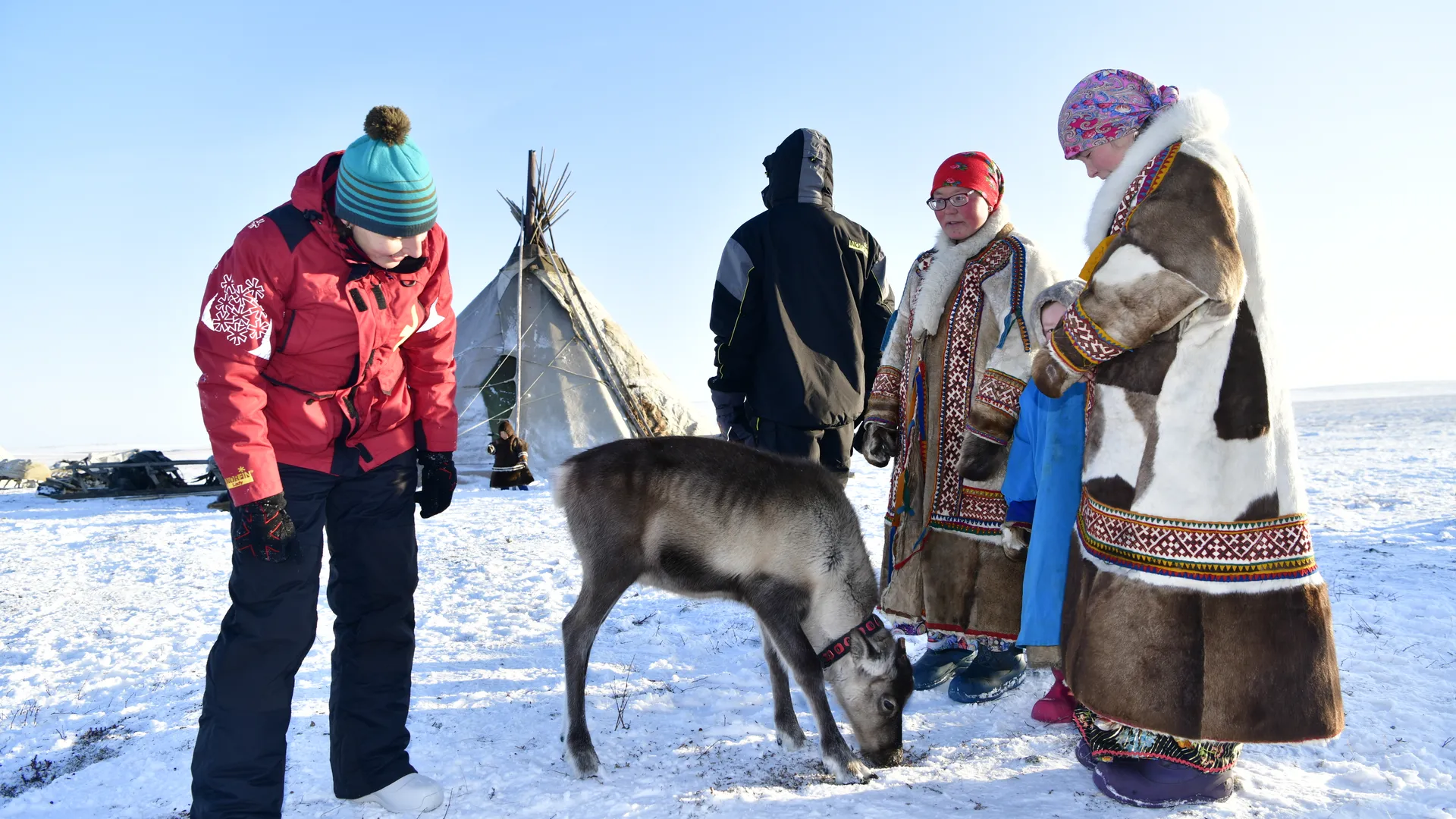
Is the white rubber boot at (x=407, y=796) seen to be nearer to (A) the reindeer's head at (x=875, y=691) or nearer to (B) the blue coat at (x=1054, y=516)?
(A) the reindeer's head at (x=875, y=691)

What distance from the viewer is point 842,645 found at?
11.5 ft

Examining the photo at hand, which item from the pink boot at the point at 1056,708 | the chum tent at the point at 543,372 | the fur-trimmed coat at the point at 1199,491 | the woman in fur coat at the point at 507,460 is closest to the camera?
the fur-trimmed coat at the point at 1199,491

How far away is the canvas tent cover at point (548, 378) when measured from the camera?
13.3 meters

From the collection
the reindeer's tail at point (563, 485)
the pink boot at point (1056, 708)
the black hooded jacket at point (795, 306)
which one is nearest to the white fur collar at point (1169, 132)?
the black hooded jacket at point (795, 306)

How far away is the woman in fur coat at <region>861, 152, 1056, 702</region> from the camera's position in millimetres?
3787

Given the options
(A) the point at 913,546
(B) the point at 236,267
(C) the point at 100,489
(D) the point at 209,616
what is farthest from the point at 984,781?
(C) the point at 100,489

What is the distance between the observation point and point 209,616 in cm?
582

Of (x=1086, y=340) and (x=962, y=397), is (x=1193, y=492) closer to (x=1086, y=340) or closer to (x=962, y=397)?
(x=1086, y=340)

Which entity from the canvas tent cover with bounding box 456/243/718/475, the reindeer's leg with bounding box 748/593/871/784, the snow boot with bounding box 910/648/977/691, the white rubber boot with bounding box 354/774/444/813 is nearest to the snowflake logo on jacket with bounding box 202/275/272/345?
the white rubber boot with bounding box 354/774/444/813

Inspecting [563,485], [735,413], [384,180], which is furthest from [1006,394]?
[384,180]

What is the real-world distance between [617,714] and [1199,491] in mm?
2690

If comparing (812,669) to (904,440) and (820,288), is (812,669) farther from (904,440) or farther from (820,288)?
(820,288)

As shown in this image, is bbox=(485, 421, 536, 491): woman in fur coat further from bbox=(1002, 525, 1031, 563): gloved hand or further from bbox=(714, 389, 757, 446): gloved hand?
bbox=(1002, 525, 1031, 563): gloved hand

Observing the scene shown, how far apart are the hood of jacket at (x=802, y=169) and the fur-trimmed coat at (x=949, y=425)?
78 cm
